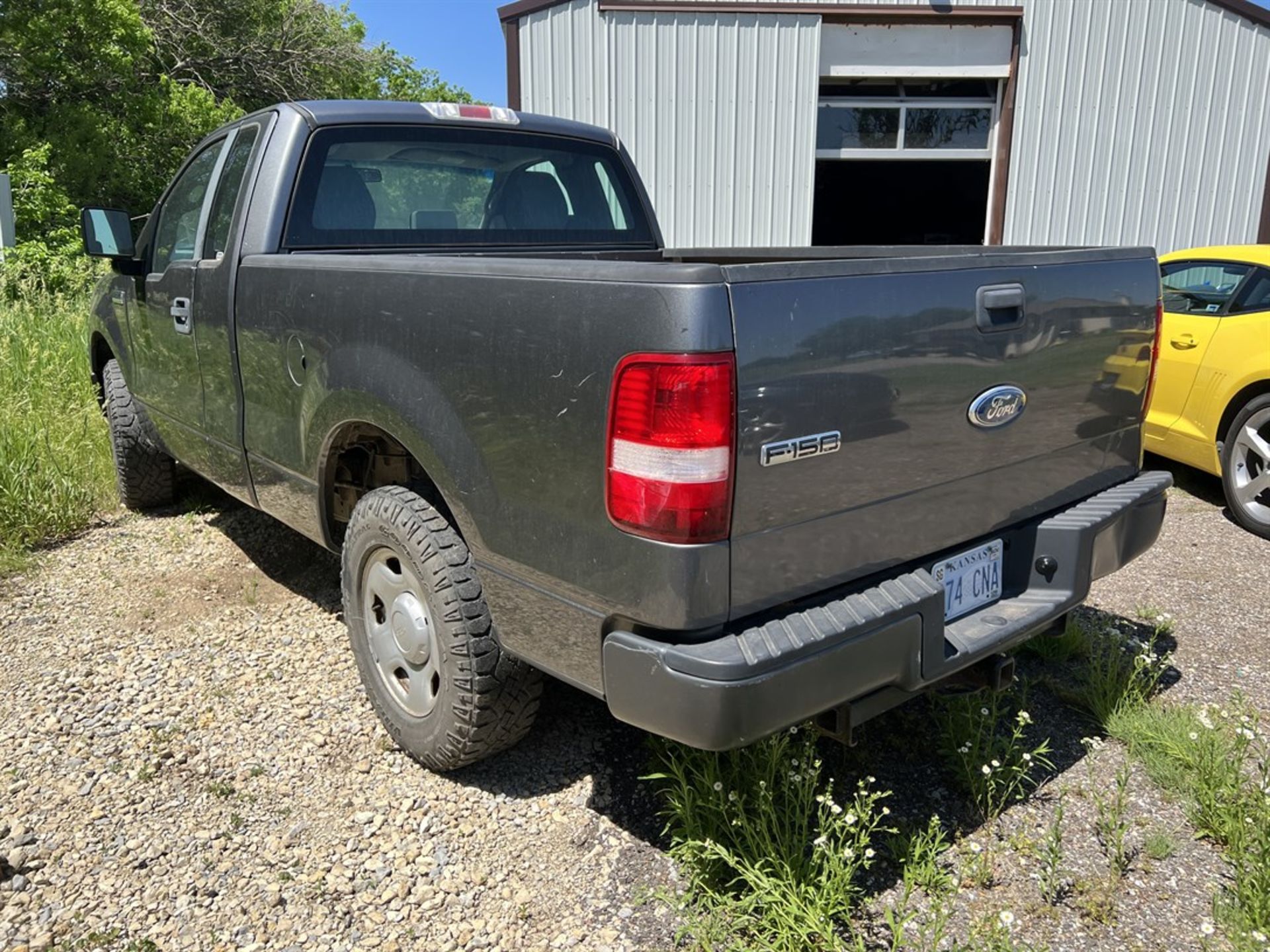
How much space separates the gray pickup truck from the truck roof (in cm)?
2

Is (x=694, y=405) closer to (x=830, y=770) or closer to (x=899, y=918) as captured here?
(x=899, y=918)

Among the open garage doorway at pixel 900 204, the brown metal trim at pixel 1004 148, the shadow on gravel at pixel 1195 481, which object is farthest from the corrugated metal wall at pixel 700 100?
the open garage doorway at pixel 900 204

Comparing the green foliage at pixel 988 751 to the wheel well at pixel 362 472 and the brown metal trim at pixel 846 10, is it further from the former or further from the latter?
the brown metal trim at pixel 846 10

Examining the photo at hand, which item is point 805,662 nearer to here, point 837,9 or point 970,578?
point 970,578

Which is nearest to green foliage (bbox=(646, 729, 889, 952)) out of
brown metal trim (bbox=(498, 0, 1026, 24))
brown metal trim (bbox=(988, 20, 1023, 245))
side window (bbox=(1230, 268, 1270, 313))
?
side window (bbox=(1230, 268, 1270, 313))

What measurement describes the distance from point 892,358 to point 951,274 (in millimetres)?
304

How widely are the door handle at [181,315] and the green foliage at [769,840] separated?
2.57m

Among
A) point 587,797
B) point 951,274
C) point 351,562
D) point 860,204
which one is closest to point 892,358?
point 951,274

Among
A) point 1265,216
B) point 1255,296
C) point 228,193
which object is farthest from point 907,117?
point 228,193

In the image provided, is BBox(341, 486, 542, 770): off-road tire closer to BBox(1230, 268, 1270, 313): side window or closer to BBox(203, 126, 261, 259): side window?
BBox(203, 126, 261, 259): side window

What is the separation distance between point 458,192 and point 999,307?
2.30m

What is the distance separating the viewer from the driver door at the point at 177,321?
4.05 meters

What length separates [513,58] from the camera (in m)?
10.6

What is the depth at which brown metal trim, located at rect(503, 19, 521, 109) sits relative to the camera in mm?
10555
